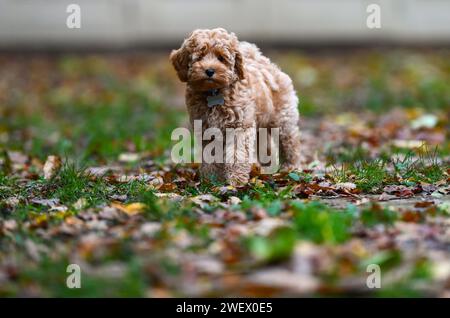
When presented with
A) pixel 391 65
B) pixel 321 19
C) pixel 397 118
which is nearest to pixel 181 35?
pixel 321 19

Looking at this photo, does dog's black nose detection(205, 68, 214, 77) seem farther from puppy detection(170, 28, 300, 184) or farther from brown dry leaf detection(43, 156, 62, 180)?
brown dry leaf detection(43, 156, 62, 180)

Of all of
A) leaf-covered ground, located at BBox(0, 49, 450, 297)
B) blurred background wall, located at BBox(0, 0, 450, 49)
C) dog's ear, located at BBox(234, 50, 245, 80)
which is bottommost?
leaf-covered ground, located at BBox(0, 49, 450, 297)

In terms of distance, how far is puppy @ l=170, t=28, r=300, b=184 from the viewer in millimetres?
5855

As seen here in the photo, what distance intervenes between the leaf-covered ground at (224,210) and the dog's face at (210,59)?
32.0 inches

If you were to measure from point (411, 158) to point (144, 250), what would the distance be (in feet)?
10.8

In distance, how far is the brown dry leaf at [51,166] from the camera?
22.0 feet

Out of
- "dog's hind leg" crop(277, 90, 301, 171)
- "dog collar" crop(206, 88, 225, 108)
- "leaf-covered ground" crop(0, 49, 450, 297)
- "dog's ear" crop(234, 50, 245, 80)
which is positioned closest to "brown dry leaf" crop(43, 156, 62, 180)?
"leaf-covered ground" crop(0, 49, 450, 297)

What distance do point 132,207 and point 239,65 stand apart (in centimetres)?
153

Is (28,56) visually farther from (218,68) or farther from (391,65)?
(218,68)

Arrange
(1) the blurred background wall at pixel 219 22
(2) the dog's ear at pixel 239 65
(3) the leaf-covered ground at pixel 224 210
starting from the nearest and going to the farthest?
(3) the leaf-covered ground at pixel 224 210 → (2) the dog's ear at pixel 239 65 → (1) the blurred background wall at pixel 219 22

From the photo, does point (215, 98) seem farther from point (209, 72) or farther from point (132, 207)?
point (132, 207)

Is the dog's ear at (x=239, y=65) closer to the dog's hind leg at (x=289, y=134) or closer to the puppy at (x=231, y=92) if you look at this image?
the puppy at (x=231, y=92)

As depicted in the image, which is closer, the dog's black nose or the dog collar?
the dog's black nose

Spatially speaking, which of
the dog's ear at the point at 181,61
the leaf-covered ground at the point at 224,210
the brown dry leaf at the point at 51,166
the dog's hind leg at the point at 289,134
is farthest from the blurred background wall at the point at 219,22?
the dog's ear at the point at 181,61
